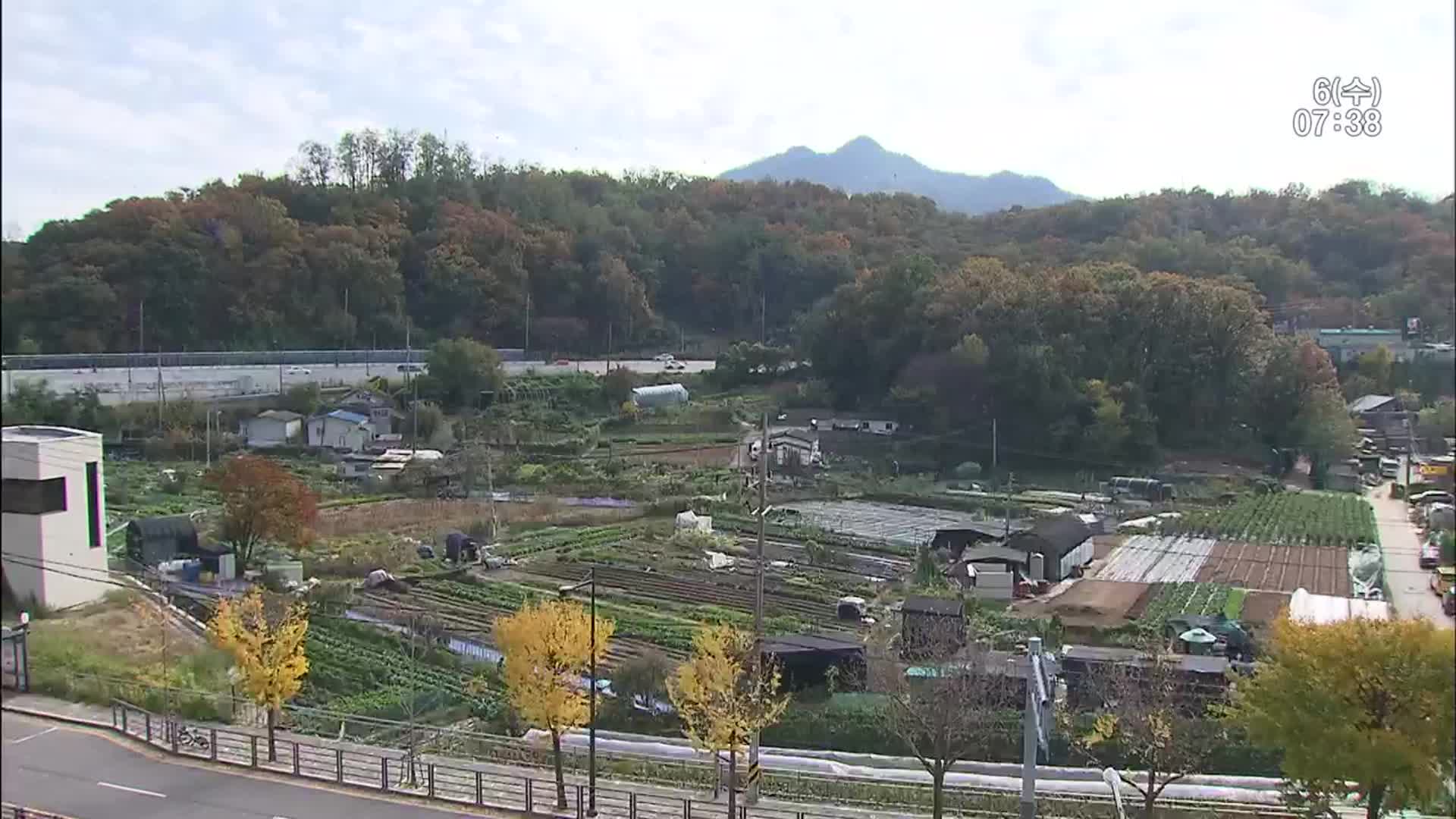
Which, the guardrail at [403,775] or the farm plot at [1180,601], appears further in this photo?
the farm plot at [1180,601]

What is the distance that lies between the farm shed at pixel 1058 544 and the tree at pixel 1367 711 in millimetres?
5863

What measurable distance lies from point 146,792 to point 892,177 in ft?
292

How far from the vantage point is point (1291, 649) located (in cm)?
490

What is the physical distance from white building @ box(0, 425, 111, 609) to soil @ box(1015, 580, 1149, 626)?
24.5ft

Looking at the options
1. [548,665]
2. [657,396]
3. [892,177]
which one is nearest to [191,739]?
[548,665]

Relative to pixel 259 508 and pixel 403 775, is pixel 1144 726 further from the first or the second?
pixel 259 508

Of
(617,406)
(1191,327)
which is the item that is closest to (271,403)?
(617,406)

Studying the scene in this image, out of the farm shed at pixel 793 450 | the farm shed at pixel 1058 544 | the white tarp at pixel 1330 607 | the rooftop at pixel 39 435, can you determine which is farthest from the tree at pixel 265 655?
the farm shed at pixel 793 450

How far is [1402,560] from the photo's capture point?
1049 cm

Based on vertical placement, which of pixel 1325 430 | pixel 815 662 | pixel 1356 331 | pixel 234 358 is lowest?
pixel 815 662

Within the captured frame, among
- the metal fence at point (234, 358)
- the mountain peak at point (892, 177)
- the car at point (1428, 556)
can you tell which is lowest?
the car at point (1428, 556)

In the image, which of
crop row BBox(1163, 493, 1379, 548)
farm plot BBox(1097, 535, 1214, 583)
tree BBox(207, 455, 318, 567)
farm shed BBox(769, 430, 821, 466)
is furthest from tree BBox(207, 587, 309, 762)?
farm shed BBox(769, 430, 821, 466)

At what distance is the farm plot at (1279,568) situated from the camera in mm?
10305

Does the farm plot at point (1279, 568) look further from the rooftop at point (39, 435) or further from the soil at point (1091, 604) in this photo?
the rooftop at point (39, 435)
